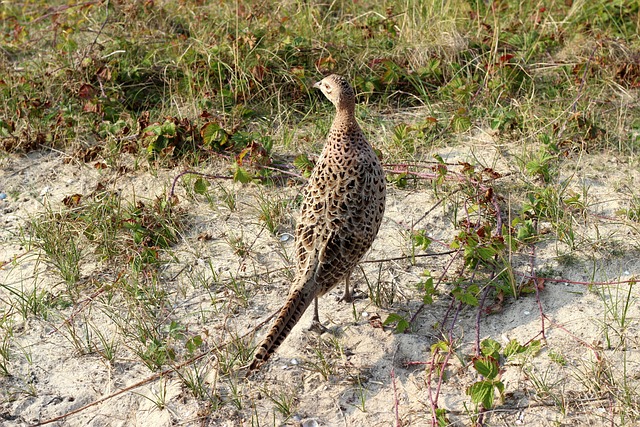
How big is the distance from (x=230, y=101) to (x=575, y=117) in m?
2.77

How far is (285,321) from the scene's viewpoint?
401 centimetres

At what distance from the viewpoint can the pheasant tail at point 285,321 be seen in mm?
3885

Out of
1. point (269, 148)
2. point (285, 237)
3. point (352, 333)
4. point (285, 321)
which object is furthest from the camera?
point (269, 148)

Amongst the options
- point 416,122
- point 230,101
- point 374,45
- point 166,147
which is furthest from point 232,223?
point 374,45

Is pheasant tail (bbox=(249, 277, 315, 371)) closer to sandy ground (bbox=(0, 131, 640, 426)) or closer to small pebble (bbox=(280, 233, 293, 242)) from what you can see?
sandy ground (bbox=(0, 131, 640, 426))

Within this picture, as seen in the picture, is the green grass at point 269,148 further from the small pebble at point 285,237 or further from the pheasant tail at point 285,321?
the pheasant tail at point 285,321

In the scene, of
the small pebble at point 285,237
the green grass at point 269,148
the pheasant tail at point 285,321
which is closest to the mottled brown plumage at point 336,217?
the pheasant tail at point 285,321

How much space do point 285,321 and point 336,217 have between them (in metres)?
0.70

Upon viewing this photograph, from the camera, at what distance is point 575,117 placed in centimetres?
586

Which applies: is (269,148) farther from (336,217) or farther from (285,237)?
(336,217)

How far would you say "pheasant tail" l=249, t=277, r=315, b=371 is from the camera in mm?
3885

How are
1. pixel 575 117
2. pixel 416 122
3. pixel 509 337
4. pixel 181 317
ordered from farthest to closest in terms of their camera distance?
pixel 416 122
pixel 575 117
pixel 181 317
pixel 509 337

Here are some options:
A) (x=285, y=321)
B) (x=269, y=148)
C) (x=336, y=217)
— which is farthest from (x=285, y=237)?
(x=285, y=321)

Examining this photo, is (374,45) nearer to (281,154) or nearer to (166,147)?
(281,154)
